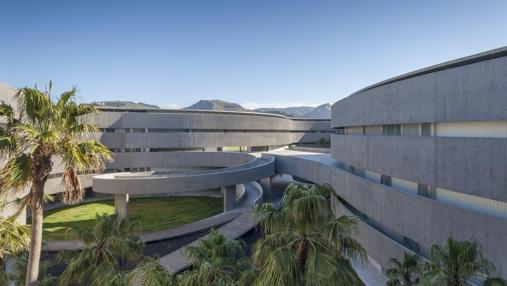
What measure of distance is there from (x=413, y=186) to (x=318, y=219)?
376 inches

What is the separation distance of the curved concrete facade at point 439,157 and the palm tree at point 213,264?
8308mm

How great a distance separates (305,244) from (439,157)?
839cm

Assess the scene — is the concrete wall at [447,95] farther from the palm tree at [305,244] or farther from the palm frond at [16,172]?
the palm frond at [16,172]

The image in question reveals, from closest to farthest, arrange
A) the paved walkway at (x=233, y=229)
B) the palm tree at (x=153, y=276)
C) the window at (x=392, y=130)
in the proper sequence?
the palm tree at (x=153, y=276) < the window at (x=392, y=130) < the paved walkway at (x=233, y=229)

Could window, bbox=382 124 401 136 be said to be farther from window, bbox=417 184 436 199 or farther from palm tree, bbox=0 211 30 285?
palm tree, bbox=0 211 30 285

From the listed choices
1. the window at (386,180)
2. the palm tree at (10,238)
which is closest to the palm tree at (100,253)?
the palm tree at (10,238)

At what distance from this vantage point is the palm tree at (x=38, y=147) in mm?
8102

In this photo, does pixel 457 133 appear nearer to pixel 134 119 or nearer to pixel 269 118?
pixel 134 119

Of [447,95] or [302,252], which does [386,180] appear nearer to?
[447,95]

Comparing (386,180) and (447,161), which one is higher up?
(447,161)

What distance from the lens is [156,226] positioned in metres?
27.5

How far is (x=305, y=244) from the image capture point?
23.9 feet


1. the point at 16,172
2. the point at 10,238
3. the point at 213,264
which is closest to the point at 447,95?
the point at 213,264

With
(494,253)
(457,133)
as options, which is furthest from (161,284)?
(457,133)
